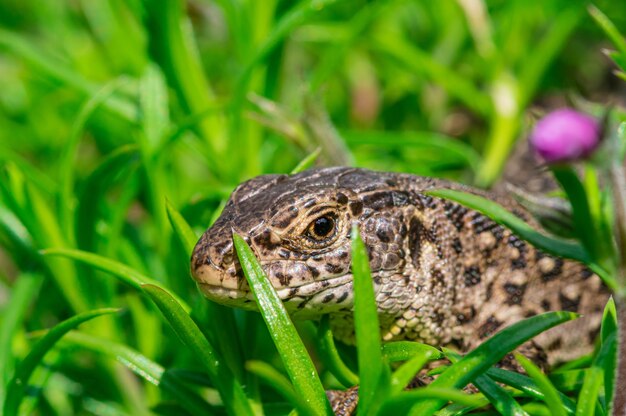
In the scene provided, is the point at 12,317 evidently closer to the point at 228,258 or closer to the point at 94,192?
the point at 94,192

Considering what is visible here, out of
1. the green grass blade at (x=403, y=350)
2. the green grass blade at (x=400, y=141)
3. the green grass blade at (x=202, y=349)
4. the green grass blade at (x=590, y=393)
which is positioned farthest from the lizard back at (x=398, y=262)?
the green grass blade at (x=400, y=141)

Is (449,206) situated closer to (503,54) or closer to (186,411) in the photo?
(186,411)

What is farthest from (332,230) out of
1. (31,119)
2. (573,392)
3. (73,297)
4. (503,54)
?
(31,119)

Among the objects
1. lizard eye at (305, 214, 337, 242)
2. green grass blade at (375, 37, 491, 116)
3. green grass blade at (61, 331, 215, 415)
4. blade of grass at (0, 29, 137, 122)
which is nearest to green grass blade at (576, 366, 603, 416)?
lizard eye at (305, 214, 337, 242)

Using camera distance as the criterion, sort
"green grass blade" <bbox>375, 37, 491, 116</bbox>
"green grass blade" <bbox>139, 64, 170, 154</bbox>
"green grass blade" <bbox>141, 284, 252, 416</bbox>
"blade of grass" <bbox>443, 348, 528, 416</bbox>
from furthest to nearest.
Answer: "green grass blade" <bbox>375, 37, 491, 116</bbox>, "green grass blade" <bbox>139, 64, 170, 154</bbox>, "green grass blade" <bbox>141, 284, 252, 416</bbox>, "blade of grass" <bbox>443, 348, 528, 416</bbox>

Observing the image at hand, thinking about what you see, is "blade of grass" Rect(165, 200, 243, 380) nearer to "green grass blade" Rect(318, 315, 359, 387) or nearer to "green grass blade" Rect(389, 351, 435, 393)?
"green grass blade" Rect(318, 315, 359, 387)
